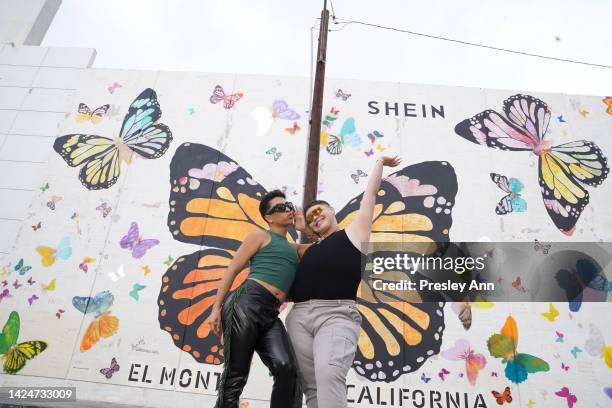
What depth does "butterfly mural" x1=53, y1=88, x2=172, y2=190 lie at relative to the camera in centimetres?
473

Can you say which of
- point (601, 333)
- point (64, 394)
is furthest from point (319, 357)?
point (601, 333)

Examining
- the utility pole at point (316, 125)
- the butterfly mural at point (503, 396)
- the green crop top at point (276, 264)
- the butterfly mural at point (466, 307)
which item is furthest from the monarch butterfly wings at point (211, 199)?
the butterfly mural at point (503, 396)

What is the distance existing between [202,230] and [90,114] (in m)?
2.36

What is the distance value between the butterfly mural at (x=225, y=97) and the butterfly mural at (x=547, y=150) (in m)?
2.89

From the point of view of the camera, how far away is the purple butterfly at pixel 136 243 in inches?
170

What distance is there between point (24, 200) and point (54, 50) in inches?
93.4

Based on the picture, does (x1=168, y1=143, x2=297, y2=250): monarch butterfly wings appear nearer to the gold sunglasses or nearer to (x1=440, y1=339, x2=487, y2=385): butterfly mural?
(x1=440, y1=339, x2=487, y2=385): butterfly mural

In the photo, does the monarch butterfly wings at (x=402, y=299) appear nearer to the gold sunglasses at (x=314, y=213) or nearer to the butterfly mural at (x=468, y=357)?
the butterfly mural at (x=468, y=357)

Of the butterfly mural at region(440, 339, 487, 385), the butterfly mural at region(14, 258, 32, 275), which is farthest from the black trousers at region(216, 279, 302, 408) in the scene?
the butterfly mural at region(14, 258, 32, 275)

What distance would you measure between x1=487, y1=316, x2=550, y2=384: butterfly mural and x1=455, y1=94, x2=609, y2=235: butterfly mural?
4.67 feet

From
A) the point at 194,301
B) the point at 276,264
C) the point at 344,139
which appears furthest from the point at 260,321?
the point at 344,139

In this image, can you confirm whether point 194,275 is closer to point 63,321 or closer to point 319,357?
point 63,321

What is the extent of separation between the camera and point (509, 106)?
5020 mm
